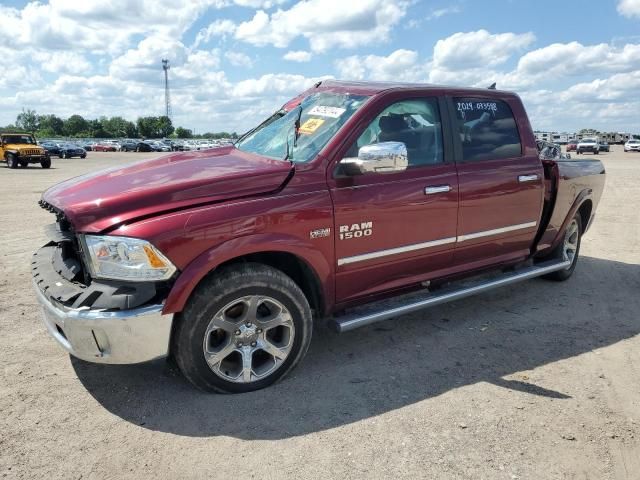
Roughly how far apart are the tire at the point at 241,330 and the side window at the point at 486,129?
78.7 inches

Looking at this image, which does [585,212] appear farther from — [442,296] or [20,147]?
[20,147]

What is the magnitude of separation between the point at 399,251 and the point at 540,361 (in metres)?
1.34

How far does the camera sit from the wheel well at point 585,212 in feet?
18.9

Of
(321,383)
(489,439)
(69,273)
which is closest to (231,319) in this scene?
(321,383)

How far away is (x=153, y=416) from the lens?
3092 millimetres

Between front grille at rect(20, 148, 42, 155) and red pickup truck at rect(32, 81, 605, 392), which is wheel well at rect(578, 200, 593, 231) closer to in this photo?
red pickup truck at rect(32, 81, 605, 392)

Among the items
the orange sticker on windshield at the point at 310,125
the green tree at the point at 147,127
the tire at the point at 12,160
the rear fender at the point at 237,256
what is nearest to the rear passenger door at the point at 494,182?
the orange sticker on windshield at the point at 310,125

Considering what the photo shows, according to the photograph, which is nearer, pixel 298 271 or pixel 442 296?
pixel 298 271

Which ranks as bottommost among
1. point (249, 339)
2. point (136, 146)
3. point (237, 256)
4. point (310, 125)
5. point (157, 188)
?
point (249, 339)

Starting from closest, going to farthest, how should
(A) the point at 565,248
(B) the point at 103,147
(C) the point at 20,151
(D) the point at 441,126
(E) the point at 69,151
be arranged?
(D) the point at 441,126
(A) the point at 565,248
(C) the point at 20,151
(E) the point at 69,151
(B) the point at 103,147

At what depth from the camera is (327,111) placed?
3.91 meters

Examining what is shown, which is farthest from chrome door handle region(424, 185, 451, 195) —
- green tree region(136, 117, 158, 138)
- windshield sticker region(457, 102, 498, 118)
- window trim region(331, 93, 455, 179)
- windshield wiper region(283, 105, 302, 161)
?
green tree region(136, 117, 158, 138)

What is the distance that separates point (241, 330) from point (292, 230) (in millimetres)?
714

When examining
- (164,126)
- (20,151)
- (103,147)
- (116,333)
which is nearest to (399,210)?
(116,333)
